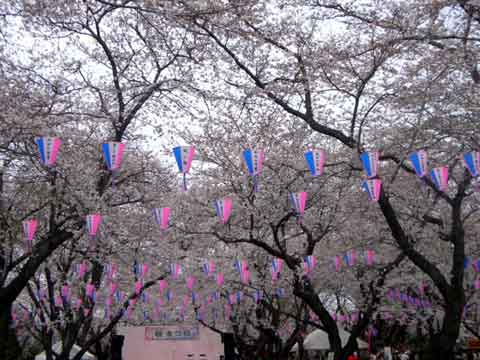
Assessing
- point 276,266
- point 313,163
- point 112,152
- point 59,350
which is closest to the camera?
point 112,152

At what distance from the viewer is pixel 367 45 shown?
9789 millimetres

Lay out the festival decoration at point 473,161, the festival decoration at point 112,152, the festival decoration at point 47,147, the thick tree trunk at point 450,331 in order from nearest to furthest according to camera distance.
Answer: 1. the festival decoration at point 47,147
2. the festival decoration at point 112,152
3. the festival decoration at point 473,161
4. the thick tree trunk at point 450,331

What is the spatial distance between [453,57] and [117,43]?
20.5ft

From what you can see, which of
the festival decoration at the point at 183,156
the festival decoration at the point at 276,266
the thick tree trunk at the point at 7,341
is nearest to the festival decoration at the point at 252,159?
the festival decoration at the point at 183,156

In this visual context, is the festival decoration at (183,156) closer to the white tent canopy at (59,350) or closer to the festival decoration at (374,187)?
the festival decoration at (374,187)

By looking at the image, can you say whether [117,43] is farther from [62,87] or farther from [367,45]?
[367,45]

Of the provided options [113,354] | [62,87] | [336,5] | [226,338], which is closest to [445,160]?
[336,5]

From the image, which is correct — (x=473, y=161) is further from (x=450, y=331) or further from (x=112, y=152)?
(x=112, y=152)

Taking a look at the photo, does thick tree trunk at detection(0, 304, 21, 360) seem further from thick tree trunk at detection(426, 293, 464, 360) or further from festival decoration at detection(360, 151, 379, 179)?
thick tree trunk at detection(426, 293, 464, 360)

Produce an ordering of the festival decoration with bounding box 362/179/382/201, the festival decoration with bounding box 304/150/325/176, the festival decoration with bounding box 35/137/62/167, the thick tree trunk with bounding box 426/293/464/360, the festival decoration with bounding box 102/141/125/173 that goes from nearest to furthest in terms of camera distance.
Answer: the festival decoration with bounding box 35/137/62/167 < the festival decoration with bounding box 102/141/125/173 < the festival decoration with bounding box 304/150/325/176 < the festival decoration with bounding box 362/179/382/201 < the thick tree trunk with bounding box 426/293/464/360

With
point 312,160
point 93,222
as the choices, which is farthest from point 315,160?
point 93,222

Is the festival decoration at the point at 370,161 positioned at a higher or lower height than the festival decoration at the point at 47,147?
lower

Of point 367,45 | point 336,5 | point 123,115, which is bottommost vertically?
point 123,115

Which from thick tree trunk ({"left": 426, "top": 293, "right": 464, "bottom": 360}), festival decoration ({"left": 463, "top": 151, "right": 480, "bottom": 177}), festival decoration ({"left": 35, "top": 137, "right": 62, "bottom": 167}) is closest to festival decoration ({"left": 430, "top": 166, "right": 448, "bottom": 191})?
festival decoration ({"left": 463, "top": 151, "right": 480, "bottom": 177})
